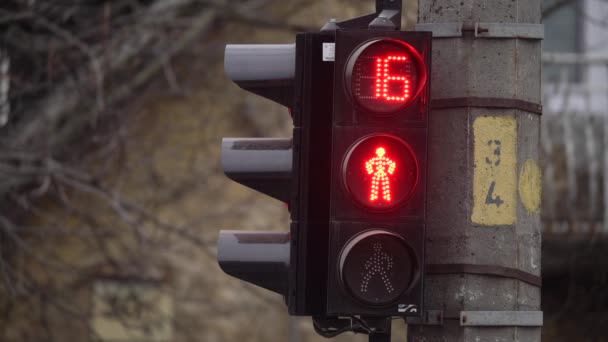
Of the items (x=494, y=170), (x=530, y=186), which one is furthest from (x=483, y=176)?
(x=530, y=186)

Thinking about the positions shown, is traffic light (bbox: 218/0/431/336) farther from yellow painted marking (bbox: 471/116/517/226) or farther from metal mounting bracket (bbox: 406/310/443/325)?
yellow painted marking (bbox: 471/116/517/226)

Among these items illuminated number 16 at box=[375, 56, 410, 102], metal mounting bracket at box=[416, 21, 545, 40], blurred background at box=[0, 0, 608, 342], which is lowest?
blurred background at box=[0, 0, 608, 342]

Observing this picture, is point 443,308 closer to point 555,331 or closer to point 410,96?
point 410,96

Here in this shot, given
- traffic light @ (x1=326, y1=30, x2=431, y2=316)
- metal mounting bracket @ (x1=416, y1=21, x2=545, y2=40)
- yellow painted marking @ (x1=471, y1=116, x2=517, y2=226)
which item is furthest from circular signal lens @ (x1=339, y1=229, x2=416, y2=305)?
metal mounting bracket @ (x1=416, y1=21, x2=545, y2=40)

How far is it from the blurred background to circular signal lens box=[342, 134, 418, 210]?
5602 millimetres

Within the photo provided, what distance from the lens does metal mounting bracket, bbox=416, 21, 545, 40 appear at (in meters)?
4.35

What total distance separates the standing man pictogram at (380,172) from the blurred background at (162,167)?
18.4 ft

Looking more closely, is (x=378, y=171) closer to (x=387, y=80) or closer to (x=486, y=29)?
(x=387, y=80)

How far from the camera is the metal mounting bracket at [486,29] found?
435cm

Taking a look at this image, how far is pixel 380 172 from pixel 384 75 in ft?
1.20

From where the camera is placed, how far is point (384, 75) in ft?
13.2

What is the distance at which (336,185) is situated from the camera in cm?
401

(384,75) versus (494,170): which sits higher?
(384,75)

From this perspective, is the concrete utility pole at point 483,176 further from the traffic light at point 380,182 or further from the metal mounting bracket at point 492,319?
the traffic light at point 380,182
